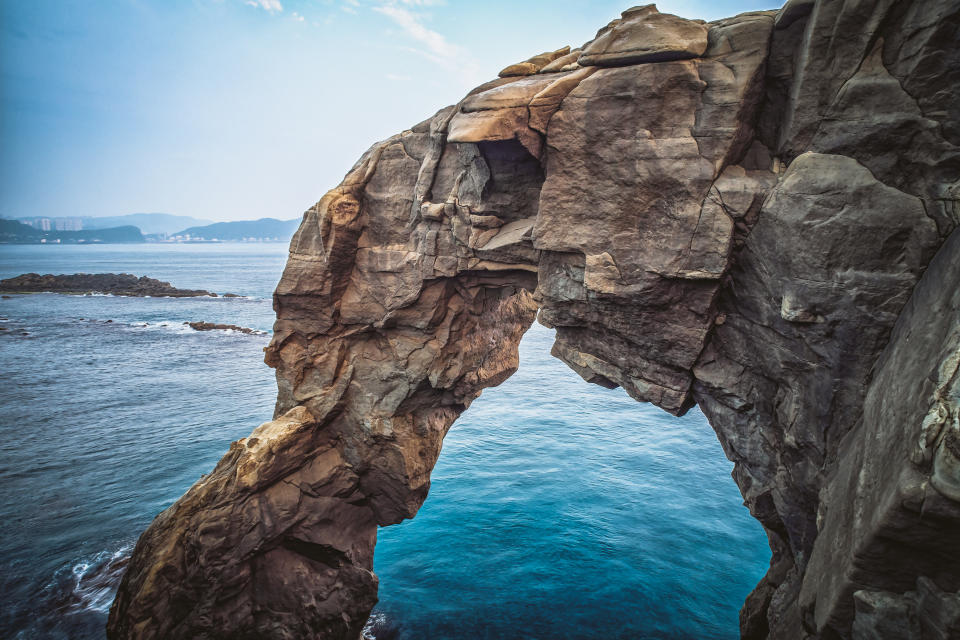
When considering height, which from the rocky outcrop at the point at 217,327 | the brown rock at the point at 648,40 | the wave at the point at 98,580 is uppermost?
the brown rock at the point at 648,40

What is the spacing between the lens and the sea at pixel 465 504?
15.8 metres

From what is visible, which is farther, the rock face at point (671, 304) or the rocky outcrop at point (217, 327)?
the rocky outcrop at point (217, 327)

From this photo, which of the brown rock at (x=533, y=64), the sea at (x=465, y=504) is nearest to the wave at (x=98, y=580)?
the sea at (x=465, y=504)

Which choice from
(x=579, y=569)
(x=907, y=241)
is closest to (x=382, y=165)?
(x=907, y=241)

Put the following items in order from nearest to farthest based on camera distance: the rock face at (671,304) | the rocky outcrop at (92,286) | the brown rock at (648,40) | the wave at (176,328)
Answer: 1. the rock face at (671,304)
2. the brown rock at (648,40)
3. the wave at (176,328)
4. the rocky outcrop at (92,286)

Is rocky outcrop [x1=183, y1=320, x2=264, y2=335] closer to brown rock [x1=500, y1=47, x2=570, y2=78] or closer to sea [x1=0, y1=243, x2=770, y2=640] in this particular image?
sea [x1=0, y1=243, x2=770, y2=640]

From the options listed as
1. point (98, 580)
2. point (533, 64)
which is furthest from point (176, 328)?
point (533, 64)

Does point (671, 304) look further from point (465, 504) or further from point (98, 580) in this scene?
point (98, 580)

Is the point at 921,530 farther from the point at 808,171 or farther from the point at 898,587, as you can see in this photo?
the point at 808,171

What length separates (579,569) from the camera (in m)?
18.1

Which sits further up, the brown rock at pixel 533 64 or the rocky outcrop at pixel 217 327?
the brown rock at pixel 533 64

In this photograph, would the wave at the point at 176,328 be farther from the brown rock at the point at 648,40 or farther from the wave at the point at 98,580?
the brown rock at the point at 648,40

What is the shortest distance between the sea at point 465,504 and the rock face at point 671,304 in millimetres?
5409

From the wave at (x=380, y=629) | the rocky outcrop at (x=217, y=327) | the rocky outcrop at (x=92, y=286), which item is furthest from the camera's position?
the rocky outcrop at (x=92, y=286)
